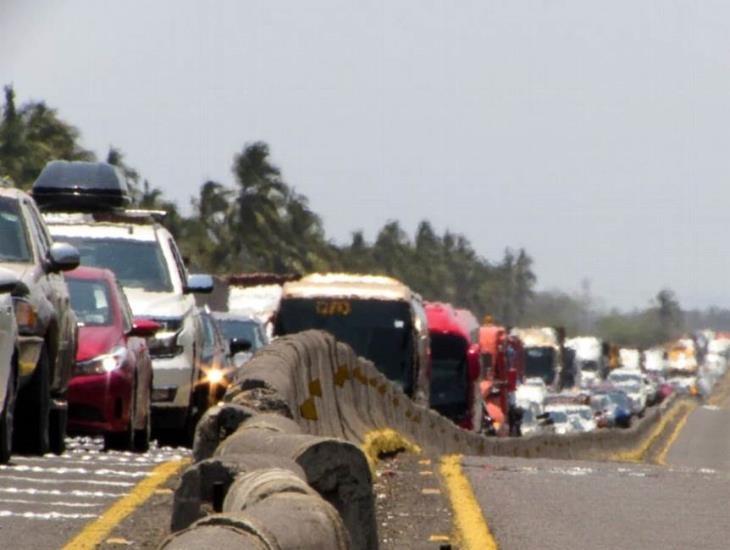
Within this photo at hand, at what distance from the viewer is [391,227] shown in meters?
188

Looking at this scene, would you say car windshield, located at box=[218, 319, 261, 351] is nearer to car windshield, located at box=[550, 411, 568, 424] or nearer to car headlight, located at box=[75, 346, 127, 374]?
car headlight, located at box=[75, 346, 127, 374]

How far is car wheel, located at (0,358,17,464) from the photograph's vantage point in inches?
546

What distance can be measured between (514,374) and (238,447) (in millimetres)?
57252

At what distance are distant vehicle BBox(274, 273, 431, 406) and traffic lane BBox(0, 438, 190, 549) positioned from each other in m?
21.3

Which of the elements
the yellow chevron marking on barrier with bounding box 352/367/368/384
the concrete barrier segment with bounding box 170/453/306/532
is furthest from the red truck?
the concrete barrier segment with bounding box 170/453/306/532

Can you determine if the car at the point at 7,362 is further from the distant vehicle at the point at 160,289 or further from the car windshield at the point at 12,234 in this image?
the distant vehicle at the point at 160,289

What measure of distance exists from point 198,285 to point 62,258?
6084mm

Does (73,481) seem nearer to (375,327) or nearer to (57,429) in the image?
(57,429)

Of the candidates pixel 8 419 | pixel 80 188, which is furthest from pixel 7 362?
pixel 80 188

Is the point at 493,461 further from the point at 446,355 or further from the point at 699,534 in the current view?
the point at 446,355

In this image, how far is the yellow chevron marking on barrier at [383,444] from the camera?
18328mm

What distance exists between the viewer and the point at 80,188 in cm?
2770

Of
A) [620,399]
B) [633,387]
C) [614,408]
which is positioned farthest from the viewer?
[633,387]

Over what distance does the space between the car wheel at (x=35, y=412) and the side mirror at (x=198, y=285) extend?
238 inches
